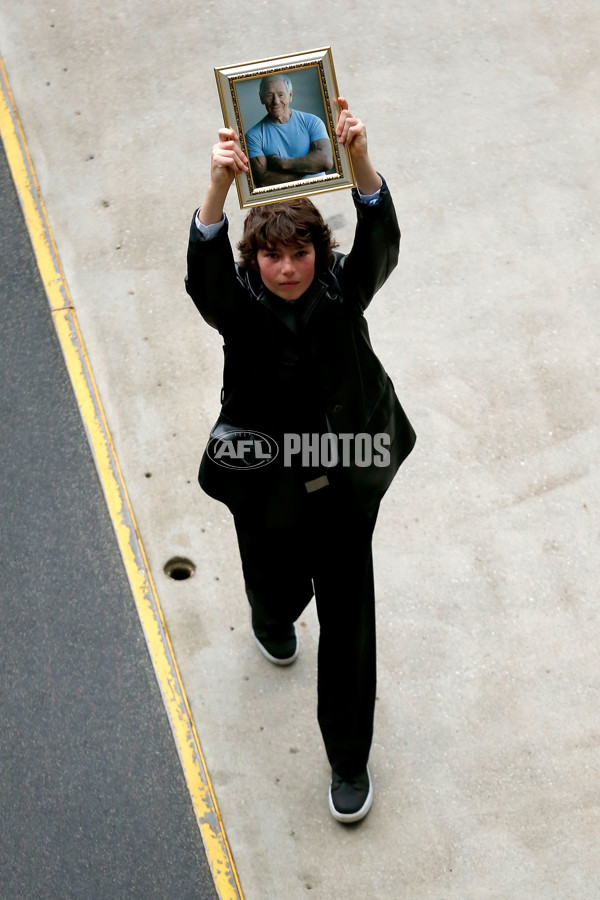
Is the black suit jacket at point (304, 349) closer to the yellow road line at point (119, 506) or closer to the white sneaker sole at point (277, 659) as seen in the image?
the white sneaker sole at point (277, 659)

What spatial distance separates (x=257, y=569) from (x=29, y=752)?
4.06 feet

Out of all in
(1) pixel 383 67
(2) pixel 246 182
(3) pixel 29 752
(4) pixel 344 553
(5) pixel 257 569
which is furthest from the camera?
(1) pixel 383 67

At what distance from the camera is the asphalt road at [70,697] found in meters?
4.13

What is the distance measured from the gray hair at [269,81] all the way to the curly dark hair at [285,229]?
1.01ft

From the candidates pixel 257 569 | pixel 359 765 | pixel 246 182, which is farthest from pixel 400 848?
pixel 246 182

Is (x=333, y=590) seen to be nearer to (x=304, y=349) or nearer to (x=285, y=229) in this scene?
(x=304, y=349)

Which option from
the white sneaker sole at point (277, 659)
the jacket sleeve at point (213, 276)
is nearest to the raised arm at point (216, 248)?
the jacket sleeve at point (213, 276)

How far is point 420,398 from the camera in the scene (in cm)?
537

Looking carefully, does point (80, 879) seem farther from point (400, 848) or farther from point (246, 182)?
point (246, 182)

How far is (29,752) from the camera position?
14.4ft

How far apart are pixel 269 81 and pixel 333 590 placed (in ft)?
5.36

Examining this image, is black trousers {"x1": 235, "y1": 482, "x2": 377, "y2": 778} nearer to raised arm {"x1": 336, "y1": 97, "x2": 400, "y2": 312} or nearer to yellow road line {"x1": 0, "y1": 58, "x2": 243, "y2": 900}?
yellow road line {"x1": 0, "y1": 58, "x2": 243, "y2": 900}

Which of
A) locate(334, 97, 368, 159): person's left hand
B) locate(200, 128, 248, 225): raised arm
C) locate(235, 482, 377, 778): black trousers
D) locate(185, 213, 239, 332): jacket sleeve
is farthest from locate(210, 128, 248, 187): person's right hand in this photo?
locate(235, 482, 377, 778): black trousers

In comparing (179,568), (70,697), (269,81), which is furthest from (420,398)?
(269,81)
